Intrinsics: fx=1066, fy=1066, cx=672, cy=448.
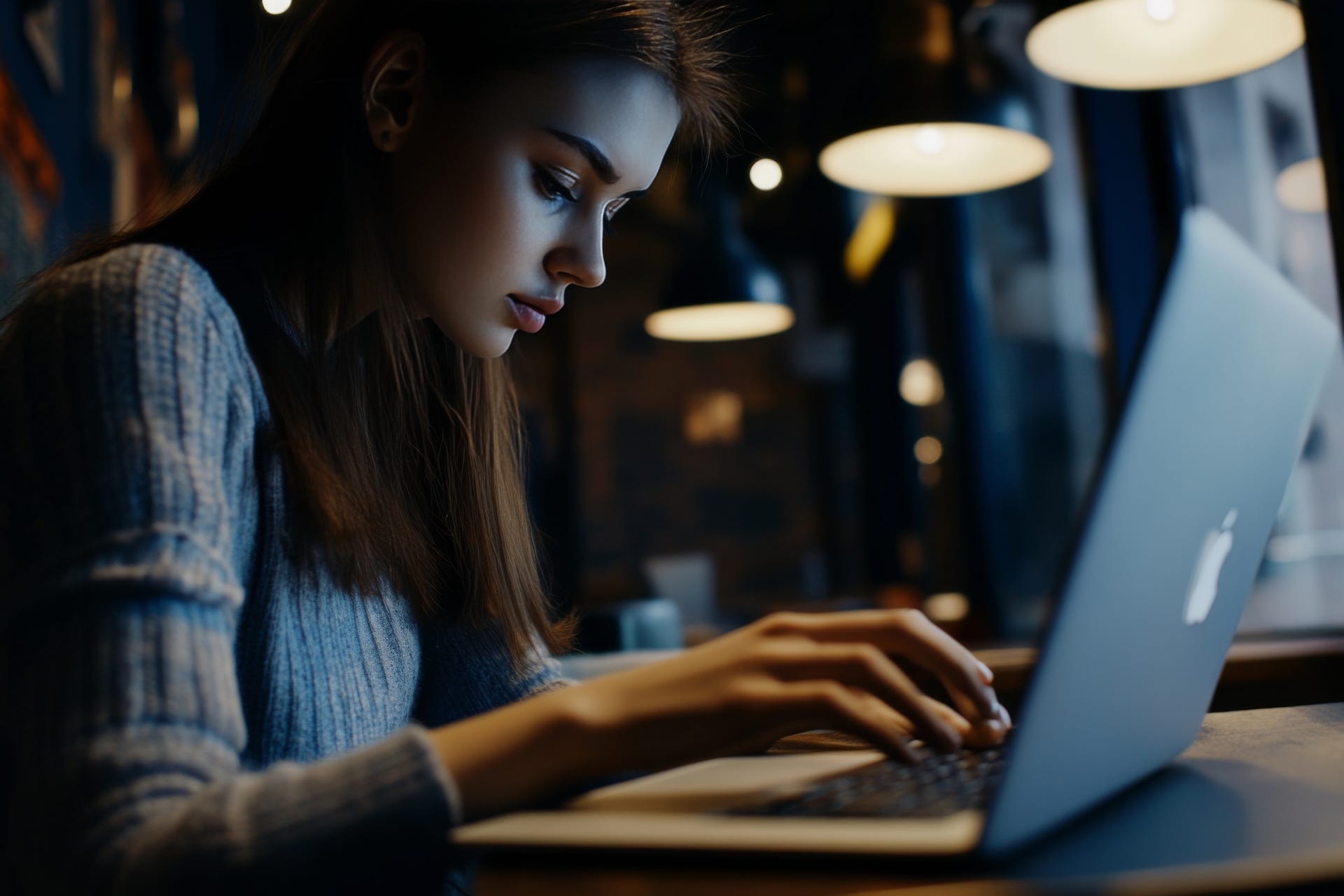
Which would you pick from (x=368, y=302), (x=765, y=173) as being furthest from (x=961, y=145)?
(x=368, y=302)

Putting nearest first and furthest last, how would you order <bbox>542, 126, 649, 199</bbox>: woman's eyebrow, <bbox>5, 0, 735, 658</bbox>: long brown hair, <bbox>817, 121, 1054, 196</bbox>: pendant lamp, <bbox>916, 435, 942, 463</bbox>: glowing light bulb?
<bbox>5, 0, 735, 658</bbox>: long brown hair, <bbox>542, 126, 649, 199</bbox>: woman's eyebrow, <bbox>817, 121, 1054, 196</bbox>: pendant lamp, <bbox>916, 435, 942, 463</bbox>: glowing light bulb

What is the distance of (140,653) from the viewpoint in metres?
0.55

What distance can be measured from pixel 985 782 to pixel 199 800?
1.32 feet

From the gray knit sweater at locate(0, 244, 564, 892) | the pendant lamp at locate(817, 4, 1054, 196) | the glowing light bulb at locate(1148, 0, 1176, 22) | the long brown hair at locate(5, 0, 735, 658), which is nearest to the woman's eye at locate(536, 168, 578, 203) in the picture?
the long brown hair at locate(5, 0, 735, 658)

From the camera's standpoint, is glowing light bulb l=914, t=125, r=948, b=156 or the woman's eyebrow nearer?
the woman's eyebrow

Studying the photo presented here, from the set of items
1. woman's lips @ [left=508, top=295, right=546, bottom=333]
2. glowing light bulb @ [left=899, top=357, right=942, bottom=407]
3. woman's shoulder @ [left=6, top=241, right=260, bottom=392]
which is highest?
glowing light bulb @ [left=899, top=357, right=942, bottom=407]

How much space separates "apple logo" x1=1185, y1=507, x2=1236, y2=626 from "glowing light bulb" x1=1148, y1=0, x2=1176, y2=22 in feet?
4.31

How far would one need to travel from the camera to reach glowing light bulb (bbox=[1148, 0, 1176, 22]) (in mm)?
1667

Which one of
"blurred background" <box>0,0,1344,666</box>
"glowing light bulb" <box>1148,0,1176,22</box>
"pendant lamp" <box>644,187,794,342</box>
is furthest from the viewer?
"pendant lamp" <box>644,187,794,342</box>

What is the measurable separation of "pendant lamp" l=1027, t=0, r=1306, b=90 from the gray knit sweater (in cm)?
147

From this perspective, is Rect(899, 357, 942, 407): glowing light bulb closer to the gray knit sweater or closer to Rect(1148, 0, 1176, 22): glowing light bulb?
Rect(1148, 0, 1176, 22): glowing light bulb

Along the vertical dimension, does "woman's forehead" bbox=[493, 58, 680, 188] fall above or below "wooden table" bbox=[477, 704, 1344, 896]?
above

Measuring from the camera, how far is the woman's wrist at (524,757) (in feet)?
1.73

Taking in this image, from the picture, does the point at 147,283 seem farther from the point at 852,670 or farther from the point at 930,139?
the point at 930,139
